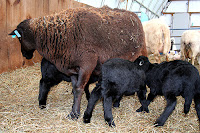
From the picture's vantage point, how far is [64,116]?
2.76 m

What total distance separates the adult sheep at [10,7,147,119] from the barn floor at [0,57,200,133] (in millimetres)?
321

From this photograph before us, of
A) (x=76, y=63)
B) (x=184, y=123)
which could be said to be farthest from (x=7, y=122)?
(x=184, y=123)

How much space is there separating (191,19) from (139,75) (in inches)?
644

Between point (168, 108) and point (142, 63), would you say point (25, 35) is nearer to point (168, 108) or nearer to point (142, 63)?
point (142, 63)

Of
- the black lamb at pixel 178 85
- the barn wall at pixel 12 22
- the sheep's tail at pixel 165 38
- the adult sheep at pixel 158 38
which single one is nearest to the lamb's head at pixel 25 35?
the barn wall at pixel 12 22

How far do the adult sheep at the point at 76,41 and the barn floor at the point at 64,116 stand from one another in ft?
1.05

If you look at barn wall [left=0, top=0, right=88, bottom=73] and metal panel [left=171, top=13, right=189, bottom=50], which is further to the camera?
metal panel [left=171, top=13, right=189, bottom=50]

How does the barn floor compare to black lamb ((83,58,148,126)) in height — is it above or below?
below

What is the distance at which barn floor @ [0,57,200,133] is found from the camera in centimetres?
240

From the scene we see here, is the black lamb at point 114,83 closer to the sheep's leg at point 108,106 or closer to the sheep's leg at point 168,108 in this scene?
the sheep's leg at point 108,106

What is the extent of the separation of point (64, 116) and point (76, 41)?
108 cm

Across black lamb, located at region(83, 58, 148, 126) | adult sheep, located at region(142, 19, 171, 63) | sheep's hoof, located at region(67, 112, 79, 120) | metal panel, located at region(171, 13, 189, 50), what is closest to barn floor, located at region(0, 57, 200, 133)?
sheep's hoof, located at region(67, 112, 79, 120)

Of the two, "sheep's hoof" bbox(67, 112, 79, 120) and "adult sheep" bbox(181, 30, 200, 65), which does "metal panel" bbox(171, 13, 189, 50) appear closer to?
"adult sheep" bbox(181, 30, 200, 65)

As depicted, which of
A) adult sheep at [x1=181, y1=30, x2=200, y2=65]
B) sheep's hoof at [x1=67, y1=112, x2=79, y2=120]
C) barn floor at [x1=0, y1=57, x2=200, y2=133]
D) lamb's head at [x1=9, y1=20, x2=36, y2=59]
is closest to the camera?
barn floor at [x1=0, y1=57, x2=200, y2=133]
